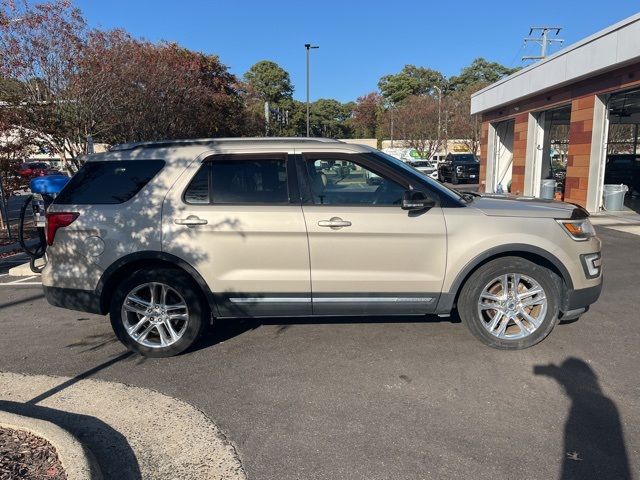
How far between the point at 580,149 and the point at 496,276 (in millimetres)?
13483

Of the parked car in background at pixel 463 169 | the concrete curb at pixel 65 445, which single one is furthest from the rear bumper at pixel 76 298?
the parked car in background at pixel 463 169

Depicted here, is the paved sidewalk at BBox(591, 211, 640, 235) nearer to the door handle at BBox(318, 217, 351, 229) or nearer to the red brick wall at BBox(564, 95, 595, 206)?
the red brick wall at BBox(564, 95, 595, 206)

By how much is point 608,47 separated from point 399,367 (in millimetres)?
13127

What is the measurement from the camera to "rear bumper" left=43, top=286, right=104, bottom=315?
14.3ft

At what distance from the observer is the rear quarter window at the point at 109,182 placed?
4.39 m

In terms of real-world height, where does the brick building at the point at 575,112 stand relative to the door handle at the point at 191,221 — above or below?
above

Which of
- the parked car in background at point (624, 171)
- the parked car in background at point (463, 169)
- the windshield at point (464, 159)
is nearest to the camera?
the parked car in background at point (624, 171)

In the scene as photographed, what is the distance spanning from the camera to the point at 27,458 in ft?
9.19

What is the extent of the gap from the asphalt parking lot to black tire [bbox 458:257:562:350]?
123 mm

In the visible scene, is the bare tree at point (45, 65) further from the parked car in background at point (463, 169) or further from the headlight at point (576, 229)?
the parked car in background at point (463, 169)

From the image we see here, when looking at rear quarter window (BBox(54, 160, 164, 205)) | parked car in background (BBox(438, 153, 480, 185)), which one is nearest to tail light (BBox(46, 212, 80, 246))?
rear quarter window (BBox(54, 160, 164, 205))

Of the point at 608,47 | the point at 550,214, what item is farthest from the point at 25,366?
the point at 608,47

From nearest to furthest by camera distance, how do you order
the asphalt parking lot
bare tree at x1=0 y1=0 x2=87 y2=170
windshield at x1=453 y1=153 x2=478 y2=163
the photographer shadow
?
the photographer shadow → the asphalt parking lot → bare tree at x1=0 y1=0 x2=87 y2=170 → windshield at x1=453 y1=153 x2=478 y2=163

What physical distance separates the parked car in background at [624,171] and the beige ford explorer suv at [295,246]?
700 inches
